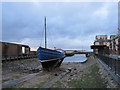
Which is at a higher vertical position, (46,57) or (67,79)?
(46,57)

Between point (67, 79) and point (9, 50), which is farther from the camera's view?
point (9, 50)

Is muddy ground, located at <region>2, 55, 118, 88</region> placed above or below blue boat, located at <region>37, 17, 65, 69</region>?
below

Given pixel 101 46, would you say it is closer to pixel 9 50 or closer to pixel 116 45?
pixel 116 45

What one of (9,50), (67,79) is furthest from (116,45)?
(9,50)

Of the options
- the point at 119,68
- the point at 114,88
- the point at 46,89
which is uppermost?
the point at 119,68

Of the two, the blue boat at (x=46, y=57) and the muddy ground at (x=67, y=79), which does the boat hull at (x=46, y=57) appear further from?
the muddy ground at (x=67, y=79)

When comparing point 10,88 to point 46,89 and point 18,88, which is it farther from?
point 46,89

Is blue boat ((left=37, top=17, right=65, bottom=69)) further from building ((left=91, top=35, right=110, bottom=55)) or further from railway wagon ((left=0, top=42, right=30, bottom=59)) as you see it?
railway wagon ((left=0, top=42, right=30, bottom=59))

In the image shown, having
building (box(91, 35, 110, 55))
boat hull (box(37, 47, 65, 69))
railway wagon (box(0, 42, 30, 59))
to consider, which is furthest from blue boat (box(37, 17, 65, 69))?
railway wagon (box(0, 42, 30, 59))

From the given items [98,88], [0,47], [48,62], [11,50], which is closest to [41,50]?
[48,62]

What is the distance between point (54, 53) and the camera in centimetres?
1978

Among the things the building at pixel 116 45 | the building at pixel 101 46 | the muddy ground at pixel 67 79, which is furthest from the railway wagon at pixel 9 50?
the building at pixel 116 45

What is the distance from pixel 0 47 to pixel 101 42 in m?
45.4

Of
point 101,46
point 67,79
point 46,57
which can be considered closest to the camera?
point 67,79
